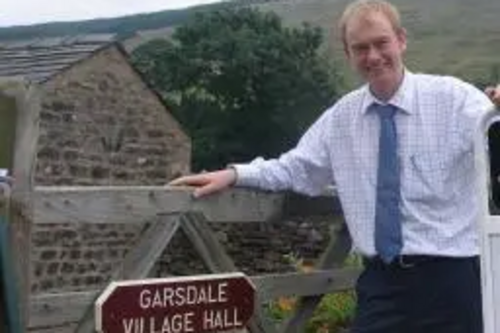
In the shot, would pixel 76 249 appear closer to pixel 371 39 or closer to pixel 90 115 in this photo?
pixel 90 115

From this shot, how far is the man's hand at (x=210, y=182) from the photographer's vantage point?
464 cm

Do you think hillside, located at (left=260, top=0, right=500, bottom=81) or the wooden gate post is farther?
hillside, located at (left=260, top=0, right=500, bottom=81)

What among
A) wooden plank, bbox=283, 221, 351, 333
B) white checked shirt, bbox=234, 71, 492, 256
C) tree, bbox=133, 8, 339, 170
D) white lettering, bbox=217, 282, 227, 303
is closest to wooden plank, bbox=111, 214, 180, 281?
white lettering, bbox=217, 282, 227, 303

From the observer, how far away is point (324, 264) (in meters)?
5.53

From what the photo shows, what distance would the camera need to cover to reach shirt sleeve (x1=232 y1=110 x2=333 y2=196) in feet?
15.2

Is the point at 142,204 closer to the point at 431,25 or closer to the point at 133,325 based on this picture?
the point at 133,325

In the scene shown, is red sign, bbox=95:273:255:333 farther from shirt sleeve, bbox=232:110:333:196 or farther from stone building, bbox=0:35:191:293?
stone building, bbox=0:35:191:293

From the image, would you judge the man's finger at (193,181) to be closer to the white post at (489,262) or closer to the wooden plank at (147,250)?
the wooden plank at (147,250)

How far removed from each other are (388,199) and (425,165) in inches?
6.9

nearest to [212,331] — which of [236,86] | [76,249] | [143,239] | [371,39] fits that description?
[143,239]

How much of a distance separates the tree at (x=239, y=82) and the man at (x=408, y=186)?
27721 millimetres

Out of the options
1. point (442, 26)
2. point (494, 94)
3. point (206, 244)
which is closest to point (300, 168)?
point (206, 244)

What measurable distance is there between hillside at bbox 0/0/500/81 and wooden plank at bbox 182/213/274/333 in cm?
3818

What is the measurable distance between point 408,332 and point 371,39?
1.06m
